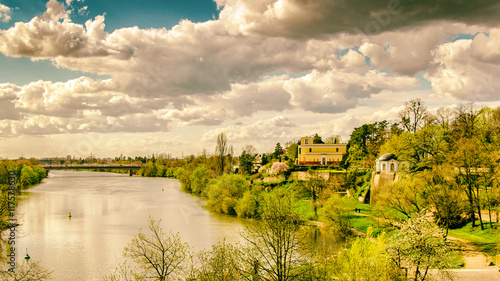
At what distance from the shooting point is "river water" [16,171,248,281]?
76.2 feet

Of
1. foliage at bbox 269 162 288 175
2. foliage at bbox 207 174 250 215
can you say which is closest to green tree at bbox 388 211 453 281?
foliage at bbox 207 174 250 215

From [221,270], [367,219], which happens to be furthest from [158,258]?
[367,219]

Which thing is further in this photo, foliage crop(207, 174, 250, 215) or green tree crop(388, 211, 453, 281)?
foliage crop(207, 174, 250, 215)

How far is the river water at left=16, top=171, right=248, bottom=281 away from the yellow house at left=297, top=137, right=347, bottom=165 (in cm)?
2385

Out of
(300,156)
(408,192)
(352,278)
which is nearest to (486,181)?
(408,192)

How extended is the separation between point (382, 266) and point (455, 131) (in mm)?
32366

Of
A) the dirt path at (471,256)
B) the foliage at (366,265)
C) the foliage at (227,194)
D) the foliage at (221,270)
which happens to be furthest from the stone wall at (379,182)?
the foliage at (221,270)

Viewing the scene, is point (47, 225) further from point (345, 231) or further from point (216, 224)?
point (345, 231)

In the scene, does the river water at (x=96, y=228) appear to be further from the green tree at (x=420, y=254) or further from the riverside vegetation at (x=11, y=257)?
the green tree at (x=420, y=254)

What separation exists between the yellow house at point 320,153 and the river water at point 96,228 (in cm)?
2385

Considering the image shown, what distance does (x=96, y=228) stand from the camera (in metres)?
33.3

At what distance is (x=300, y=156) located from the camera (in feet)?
226

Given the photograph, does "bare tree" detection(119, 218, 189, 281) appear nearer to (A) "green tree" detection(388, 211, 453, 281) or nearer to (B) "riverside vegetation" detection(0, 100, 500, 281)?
(B) "riverside vegetation" detection(0, 100, 500, 281)

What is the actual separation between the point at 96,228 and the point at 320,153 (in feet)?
141
